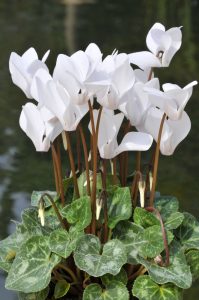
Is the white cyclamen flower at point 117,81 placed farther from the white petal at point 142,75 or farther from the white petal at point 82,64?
the white petal at point 142,75

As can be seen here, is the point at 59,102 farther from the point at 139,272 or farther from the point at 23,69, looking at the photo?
the point at 139,272

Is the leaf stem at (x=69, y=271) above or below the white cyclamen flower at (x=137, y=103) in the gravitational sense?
below

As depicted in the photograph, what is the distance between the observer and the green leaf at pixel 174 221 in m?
1.08

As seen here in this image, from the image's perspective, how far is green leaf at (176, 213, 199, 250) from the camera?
1.13 meters

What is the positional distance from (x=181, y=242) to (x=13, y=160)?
139 cm

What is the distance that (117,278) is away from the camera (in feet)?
3.49

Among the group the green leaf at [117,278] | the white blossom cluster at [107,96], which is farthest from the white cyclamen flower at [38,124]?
the green leaf at [117,278]

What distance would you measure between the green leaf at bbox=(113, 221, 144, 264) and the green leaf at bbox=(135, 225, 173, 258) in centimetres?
1

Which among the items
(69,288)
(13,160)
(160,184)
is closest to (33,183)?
(13,160)

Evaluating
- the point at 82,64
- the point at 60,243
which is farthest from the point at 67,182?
the point at 82,64

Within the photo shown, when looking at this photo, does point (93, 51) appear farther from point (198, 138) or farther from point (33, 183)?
point (198, 138)

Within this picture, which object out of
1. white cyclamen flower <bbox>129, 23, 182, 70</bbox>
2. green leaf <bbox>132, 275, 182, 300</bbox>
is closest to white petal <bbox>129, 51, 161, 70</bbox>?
white cyclamen flower <bbox>129, 23, 182, 70</bbox>

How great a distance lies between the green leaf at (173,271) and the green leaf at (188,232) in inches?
2.9

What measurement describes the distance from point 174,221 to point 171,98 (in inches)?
8.1
